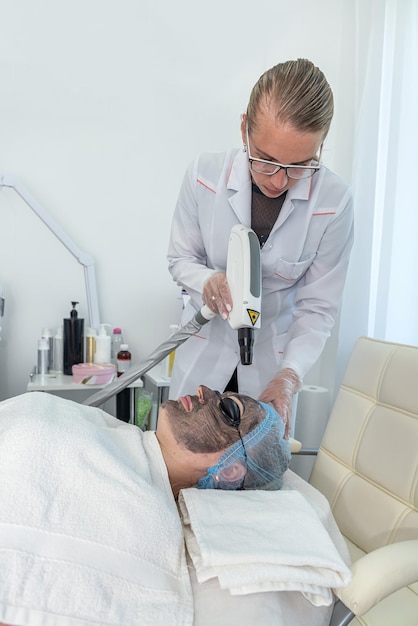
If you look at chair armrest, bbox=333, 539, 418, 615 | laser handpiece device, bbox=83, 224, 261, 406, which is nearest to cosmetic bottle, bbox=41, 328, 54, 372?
laser handpiece device, bbox=83, 224, 261, 406

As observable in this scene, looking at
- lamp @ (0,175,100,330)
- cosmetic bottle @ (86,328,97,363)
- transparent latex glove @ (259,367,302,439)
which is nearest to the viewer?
transparent latex glove @ (259,367,302,439)

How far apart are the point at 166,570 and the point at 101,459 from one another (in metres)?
0.24

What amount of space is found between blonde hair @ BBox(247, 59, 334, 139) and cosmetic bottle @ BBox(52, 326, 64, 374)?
61.3 inches

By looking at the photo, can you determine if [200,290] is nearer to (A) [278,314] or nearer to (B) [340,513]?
(A) [278,314]

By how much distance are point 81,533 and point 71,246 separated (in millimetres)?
1647

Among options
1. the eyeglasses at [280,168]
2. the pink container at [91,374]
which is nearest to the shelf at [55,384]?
the pink container at [91,374]

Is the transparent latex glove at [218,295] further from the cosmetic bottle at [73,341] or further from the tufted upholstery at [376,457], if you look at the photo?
the cosmetic bottle at [73,341]

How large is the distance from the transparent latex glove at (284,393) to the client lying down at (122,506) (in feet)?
0.19

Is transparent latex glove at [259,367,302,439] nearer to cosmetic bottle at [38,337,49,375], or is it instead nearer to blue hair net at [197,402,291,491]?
blue hair net at [197,402,291,491]

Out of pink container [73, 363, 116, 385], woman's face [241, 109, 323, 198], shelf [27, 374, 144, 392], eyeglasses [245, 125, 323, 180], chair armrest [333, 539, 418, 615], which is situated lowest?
chair armrest [333, 539, 418, 615]

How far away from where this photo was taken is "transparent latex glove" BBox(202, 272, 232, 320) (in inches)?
53.5

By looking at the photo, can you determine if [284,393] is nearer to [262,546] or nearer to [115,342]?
[262,546]

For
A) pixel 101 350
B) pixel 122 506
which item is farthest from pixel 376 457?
pixel 101 350

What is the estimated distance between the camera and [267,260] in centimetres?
157
